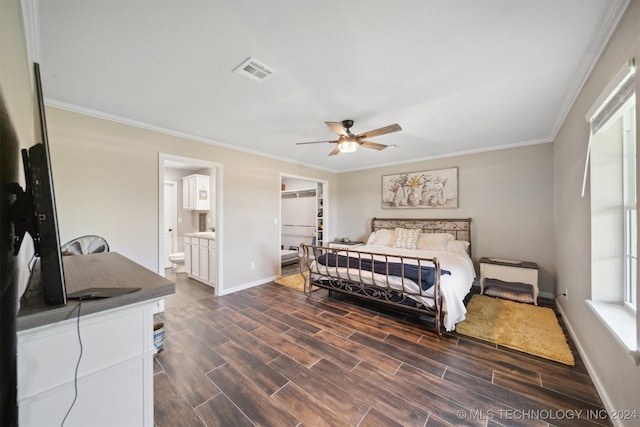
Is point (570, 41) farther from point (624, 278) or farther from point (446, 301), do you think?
point (446, 301)

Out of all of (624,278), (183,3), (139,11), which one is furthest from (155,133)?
(624,278)

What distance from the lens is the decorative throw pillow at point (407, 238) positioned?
4484mm

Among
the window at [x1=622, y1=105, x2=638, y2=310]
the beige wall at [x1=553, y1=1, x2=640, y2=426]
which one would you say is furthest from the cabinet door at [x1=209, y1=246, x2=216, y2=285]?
the window at [x1=622, y1=105, x2=638, y2=310]

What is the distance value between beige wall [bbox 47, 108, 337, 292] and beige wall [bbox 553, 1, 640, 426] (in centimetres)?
422

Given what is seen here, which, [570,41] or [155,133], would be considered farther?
[155,133]

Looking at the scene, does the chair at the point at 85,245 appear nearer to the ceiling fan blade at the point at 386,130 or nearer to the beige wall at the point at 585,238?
the ceiling fan blade at the point at 386,130

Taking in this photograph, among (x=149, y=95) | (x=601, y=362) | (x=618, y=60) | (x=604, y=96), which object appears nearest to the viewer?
(x=618, y=60)

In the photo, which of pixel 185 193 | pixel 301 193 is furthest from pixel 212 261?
pixel 301 193

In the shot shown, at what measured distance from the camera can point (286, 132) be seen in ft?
11.2

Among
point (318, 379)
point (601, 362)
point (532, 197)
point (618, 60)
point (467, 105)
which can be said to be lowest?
point (318, 379)

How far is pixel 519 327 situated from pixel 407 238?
2.09 metres

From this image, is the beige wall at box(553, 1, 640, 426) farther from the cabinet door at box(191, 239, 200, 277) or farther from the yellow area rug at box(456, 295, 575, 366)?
the cabinet door at box(191, 239, 200, 277)

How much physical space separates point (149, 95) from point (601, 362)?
4.48m

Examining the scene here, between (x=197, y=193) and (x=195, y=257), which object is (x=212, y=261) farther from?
(x=197, y=193)
